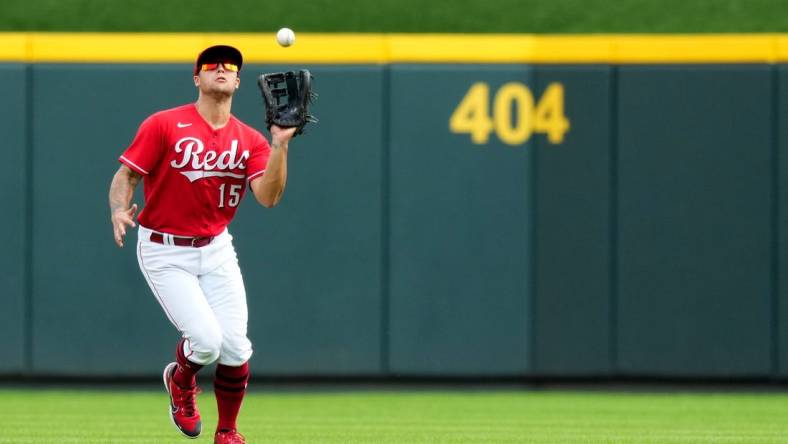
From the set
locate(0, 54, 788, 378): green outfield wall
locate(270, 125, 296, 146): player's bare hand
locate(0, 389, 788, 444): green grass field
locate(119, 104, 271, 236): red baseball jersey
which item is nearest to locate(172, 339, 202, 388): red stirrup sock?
locate(119, 104, 271, 236): red baseball jersey

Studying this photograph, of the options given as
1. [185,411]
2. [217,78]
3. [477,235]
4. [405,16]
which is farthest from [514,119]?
[185,411]

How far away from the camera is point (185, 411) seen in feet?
18.1

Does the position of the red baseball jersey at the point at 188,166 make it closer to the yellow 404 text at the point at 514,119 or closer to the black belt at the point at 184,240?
the black belt at the point at 184,240

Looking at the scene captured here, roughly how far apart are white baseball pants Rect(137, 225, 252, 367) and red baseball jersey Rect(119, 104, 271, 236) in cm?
9

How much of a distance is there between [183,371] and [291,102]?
1259 mm

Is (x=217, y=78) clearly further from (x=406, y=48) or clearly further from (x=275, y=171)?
(x=406, y=48)

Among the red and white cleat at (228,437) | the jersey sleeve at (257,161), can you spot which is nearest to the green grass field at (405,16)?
the jersey sleeve at (257,161)

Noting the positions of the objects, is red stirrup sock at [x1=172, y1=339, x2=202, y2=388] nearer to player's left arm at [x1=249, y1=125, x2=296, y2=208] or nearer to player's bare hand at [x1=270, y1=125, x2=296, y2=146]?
player's left arm at [x1=249, y1=125, x2=296, y2=208]

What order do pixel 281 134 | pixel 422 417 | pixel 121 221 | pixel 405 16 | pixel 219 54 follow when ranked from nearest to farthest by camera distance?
pixel 281 134, pixel 121 221, pixel 219 54, pixel 422 417, pixel 405 16

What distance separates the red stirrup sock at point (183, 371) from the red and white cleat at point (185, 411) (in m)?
0.02

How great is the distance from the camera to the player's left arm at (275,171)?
510 centimetres

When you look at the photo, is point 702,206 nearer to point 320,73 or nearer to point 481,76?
point 481,76

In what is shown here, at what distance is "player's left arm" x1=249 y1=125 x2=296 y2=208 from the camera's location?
201 inches

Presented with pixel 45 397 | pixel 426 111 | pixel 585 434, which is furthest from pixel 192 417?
pixel 426 111
